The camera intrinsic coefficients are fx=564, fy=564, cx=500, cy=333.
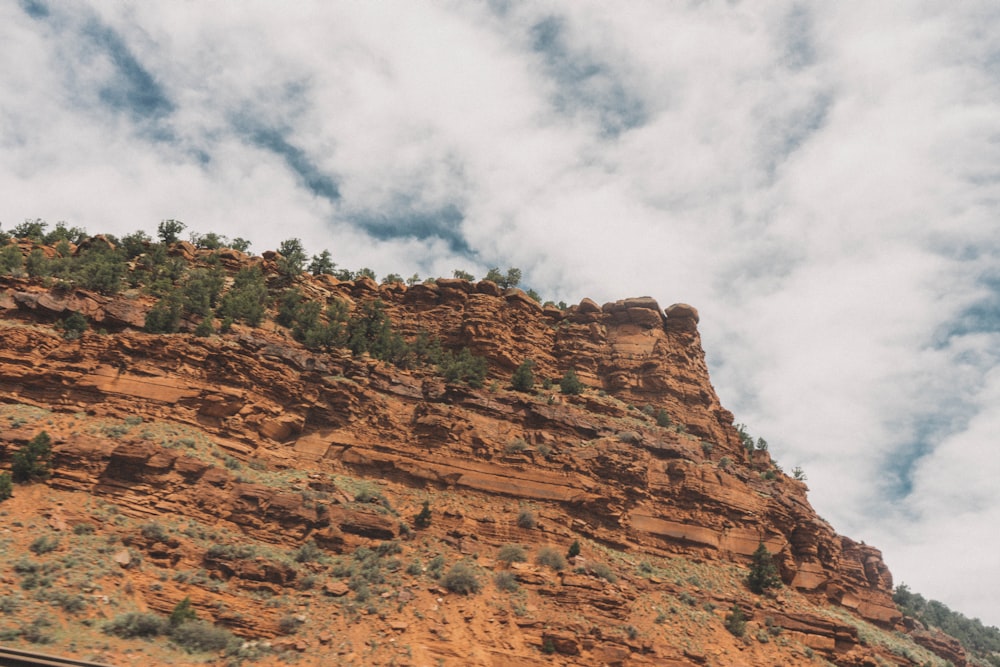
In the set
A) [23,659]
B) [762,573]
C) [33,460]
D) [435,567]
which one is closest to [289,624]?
[435,567]

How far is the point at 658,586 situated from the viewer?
3138 cm

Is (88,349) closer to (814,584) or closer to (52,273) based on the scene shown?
(52,273)

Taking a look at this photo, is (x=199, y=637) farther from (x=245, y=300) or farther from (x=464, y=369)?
(x=464, y=369)

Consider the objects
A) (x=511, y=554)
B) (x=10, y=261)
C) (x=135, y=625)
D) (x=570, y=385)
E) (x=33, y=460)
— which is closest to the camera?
(x=135, y=625)

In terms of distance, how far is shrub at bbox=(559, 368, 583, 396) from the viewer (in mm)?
47938

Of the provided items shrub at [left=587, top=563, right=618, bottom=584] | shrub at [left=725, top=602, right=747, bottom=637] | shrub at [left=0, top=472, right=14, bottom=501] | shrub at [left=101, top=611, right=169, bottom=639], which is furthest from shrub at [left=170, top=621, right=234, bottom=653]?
shrub at [left=725, top=602, right=747, bottom=637]

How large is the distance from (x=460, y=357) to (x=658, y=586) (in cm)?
2259

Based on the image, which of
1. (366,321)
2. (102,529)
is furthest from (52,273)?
(102,529)

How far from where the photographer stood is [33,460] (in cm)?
2339

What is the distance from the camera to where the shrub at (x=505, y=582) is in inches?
1077

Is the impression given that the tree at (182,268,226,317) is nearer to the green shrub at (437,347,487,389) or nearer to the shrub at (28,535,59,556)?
the green shrub at (437,347,487,389)

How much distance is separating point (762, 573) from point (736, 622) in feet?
22.3

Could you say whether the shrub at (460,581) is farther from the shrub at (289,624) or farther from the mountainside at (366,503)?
the shrub at (289,624)

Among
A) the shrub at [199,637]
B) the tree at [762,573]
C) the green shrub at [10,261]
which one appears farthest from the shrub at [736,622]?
the green shrub at [10,261]
